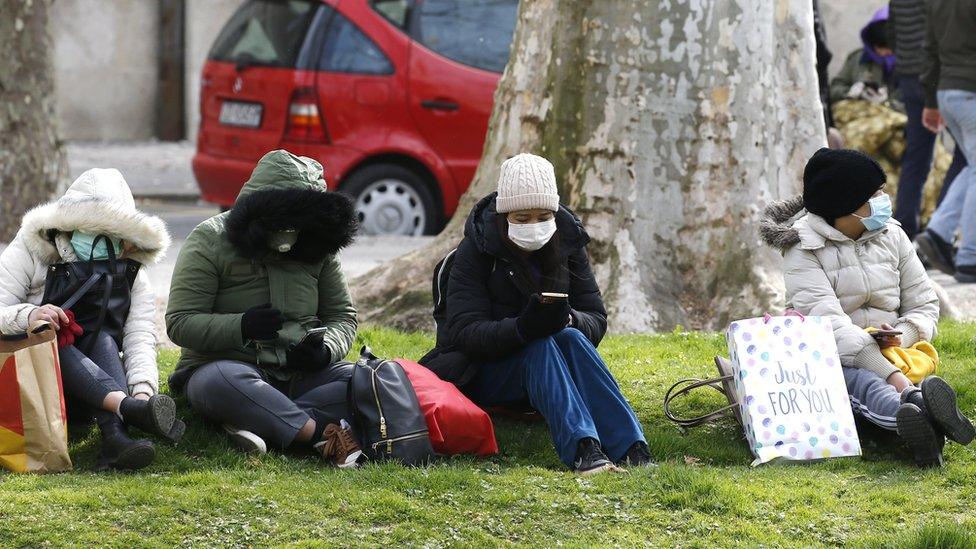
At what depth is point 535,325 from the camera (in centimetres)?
534

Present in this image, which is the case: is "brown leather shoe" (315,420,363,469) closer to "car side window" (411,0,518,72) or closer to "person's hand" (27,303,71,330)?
"person's hand" (27,303,71,330)

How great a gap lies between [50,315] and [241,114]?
637cm

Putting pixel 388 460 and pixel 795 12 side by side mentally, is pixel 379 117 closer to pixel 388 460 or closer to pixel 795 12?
pixel 795 12

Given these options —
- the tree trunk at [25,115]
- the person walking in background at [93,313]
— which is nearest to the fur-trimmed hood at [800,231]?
the person walking in background at [93,313]

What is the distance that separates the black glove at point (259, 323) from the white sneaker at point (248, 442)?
333 millimetres

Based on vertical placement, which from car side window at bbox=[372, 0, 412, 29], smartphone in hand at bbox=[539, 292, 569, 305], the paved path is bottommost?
the paved path

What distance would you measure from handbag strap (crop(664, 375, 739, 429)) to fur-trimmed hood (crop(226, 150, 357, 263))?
55.0 inches

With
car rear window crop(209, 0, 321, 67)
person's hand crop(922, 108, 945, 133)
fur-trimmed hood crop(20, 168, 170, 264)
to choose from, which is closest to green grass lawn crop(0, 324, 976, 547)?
fur-trimmed hood crop(20, 168, 170, 264)

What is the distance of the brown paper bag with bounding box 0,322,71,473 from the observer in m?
5.04

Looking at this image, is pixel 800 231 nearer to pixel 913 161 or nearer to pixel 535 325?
pixel 535 325

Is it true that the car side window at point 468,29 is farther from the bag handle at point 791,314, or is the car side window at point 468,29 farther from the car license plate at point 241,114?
the bag handle at point 791,314

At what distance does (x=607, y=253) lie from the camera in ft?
25.6

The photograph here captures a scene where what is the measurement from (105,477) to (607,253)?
11.1 ft

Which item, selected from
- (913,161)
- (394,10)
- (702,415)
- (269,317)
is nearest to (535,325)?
(269,317)
